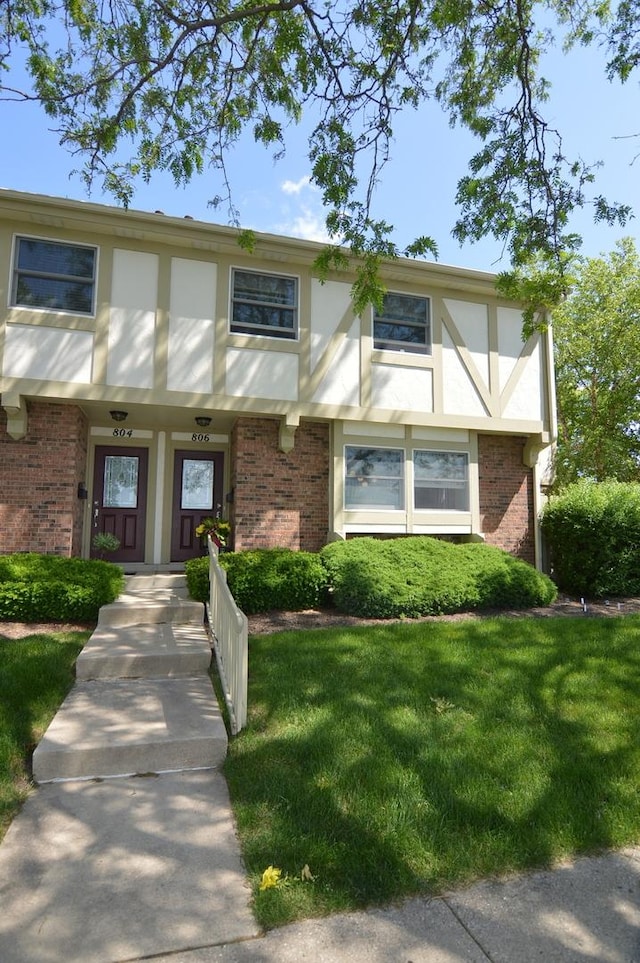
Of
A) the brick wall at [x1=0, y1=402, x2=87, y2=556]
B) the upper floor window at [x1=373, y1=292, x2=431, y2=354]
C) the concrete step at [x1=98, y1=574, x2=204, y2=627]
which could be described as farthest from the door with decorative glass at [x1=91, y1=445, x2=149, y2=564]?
the upper floor window at [x1=373, y1=292, x2=431, y2=354]

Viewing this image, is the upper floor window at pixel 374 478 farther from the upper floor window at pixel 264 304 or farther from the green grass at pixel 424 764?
the green grass at pixel 424 764

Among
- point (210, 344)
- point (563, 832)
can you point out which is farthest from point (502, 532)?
point (563, 832)

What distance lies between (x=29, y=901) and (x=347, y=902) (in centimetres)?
140

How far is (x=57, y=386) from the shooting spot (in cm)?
829

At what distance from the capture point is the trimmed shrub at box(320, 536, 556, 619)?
7.70 m

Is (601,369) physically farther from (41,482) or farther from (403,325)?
(41,482)

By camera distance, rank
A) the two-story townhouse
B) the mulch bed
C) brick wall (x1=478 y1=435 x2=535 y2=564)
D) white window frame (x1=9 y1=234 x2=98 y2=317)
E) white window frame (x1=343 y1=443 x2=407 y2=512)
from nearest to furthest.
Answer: the mulch bed
white window frame (x1=9 y1=234 x2=98 y2=317)
the two-story townhouse
white window frame (x1=343 y1=443 x2=407 y2=512)
brick wall (x1=478 y1=435 x2=535 y2=564)

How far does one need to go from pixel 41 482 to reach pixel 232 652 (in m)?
5.56

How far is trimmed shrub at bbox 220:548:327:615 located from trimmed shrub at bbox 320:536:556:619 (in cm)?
29

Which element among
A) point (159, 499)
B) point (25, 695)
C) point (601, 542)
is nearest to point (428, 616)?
point (601, 542)

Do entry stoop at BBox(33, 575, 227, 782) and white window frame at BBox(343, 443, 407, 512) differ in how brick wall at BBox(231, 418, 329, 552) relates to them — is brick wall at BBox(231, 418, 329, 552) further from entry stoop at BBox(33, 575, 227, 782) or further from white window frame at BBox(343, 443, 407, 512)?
entry stoop at BBox(33, 575, 227, 782)

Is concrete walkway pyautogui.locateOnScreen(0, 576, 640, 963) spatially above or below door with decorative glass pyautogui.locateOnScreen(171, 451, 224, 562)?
below

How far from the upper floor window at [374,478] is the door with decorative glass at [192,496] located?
100 inches

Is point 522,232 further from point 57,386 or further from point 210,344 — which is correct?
point 57,386
